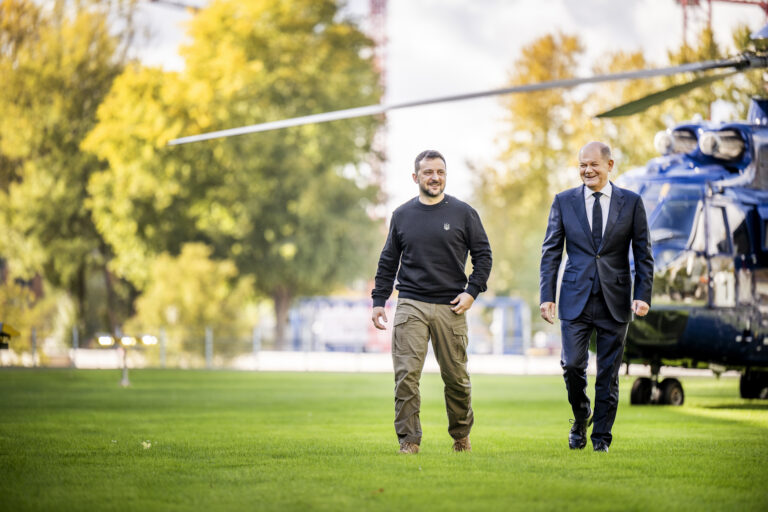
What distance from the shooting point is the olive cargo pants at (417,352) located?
898 cm

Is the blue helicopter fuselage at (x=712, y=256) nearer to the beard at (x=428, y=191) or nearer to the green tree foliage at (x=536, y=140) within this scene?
the beard at (x=428, y=191)

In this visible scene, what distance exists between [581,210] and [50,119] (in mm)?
37325

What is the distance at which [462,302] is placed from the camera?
8.96 metres

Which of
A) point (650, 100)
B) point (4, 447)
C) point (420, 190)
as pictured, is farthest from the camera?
point (650, 100)

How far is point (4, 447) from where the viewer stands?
10008 millimetres

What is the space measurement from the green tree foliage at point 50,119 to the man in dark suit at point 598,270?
36.6m

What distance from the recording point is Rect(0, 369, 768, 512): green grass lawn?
6871 millimetres

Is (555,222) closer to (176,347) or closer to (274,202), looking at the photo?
(176,347)

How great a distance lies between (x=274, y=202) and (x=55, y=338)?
28.8 feet

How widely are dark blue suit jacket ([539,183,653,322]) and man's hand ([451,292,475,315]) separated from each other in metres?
0.52

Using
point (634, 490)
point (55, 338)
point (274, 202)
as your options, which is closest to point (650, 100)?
point (634, 490)

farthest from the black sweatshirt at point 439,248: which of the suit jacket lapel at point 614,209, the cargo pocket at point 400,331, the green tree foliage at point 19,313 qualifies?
the green tree foliage at point 19,313

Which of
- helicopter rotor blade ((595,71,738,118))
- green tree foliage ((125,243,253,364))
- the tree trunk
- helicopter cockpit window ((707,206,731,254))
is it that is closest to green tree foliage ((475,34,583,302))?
the tree trunk

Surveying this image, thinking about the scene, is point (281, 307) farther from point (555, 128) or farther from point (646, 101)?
point (646, 101)
